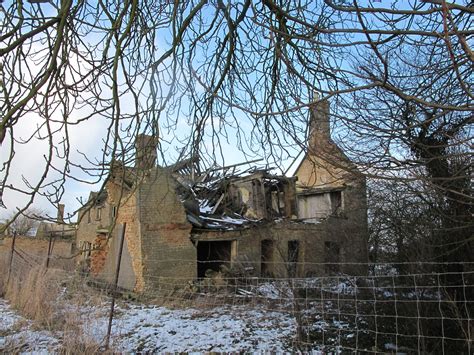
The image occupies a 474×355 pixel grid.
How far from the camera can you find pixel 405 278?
965cm

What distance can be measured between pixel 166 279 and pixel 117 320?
17.7 ft

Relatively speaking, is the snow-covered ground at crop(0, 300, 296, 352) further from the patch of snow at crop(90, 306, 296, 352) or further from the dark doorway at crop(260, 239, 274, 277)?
the dark doorway at crop(260, 239, 274, 277)

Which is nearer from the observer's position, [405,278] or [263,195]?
[405,278]

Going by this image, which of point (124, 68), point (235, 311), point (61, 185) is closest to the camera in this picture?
point (61, 185)

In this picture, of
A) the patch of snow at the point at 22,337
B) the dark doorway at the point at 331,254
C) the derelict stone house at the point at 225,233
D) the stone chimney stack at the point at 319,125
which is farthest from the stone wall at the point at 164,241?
the stone chimney stack at the point at 319,125

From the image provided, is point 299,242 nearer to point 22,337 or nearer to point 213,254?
point 213,254

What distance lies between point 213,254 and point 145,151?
51.8 ft

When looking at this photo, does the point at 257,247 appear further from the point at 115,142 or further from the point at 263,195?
the point at 115,142

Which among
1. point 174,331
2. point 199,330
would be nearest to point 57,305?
point 174,331

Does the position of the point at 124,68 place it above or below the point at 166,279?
above

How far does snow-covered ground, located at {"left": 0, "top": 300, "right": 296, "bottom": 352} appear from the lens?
6745 millimetres

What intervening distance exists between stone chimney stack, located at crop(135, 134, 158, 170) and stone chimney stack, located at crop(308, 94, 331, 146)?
1211 mm

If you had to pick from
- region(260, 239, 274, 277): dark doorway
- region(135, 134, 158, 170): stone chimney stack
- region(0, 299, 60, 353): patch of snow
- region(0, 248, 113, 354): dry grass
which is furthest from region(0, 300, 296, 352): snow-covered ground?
region(260, 239, 274, 277): dark doorway

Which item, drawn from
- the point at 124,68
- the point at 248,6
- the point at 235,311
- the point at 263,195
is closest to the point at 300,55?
the point at 248,6
